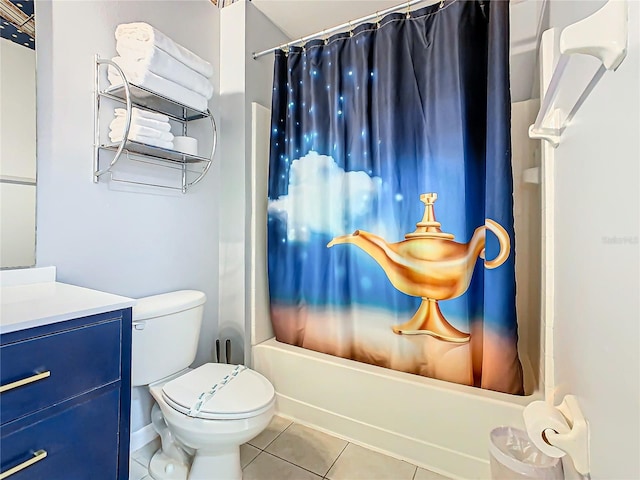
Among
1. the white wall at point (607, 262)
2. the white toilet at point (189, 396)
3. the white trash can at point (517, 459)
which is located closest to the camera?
the white wall at point (607, 262)

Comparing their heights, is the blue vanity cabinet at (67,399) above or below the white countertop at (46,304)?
below

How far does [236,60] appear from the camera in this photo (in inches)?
73.5

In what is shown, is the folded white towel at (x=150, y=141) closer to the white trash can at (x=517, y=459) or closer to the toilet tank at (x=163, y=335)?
the toilet tank at (x=163, y=335)

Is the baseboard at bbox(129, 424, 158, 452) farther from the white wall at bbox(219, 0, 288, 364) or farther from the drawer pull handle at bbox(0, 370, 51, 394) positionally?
the drawer pull handle at bbox(0, 370, 51, 394)

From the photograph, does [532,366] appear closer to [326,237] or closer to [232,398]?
[326,237]

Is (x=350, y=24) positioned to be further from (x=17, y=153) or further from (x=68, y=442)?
(x=68, y=442)

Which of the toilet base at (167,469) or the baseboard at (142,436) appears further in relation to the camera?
the baseboard at (142,436)

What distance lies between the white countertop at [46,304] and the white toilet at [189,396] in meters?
0.29

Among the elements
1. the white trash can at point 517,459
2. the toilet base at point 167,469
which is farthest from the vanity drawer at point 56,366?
the white trash can at point 517,459

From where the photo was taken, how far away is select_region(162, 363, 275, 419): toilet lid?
1152 millimetres

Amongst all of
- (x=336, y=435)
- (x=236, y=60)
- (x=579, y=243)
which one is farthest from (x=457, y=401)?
(x=236, y=60)

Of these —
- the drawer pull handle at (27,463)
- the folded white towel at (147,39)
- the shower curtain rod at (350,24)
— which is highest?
the shower curtain rod at (350,24)

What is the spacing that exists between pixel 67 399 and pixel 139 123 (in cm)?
101

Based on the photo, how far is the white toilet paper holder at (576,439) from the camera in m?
0.62
